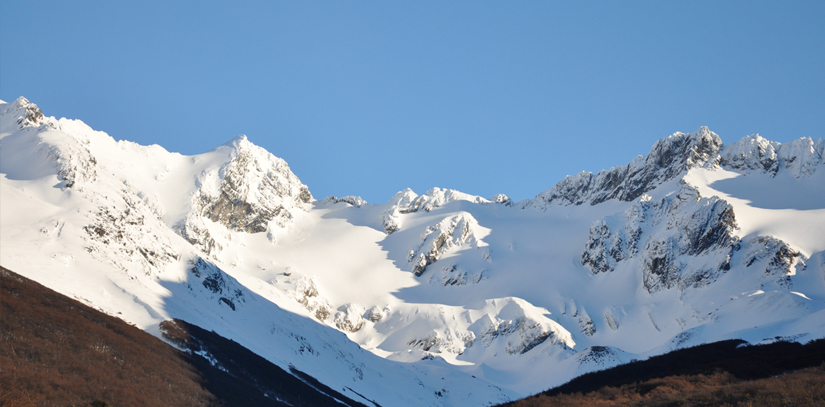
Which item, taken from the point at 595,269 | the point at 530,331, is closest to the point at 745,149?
Result: the point at 595,269

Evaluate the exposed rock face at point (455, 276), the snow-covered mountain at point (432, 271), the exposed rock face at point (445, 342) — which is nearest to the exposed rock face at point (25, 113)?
the snow-covered mountain at point (432, 271)

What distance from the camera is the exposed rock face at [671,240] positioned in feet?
472

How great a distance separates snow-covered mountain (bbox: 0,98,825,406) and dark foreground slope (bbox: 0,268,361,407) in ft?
22.6

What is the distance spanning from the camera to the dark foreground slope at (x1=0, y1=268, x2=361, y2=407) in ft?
101

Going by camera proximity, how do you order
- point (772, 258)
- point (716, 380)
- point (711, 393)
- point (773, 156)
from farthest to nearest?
point (773, 156), point (772, 258), point (716, 380), point (711, 393)

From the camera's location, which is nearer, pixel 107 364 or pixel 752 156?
pixel 107 364

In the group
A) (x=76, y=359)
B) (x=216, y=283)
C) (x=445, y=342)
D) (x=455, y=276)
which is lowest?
(x=76, y=359)

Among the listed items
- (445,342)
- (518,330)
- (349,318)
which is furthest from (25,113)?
(518,330)

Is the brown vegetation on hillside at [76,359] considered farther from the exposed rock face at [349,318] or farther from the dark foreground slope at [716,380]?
the exposed rock face at [349,318]

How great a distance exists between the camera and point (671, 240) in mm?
154250

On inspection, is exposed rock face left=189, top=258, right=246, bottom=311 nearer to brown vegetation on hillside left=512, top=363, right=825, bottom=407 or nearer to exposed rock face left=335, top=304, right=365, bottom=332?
brown vegetation on hillside left=512, top=363, right=825, bottom=407

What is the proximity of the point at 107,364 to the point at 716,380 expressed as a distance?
4280 cm

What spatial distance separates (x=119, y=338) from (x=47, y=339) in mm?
8005

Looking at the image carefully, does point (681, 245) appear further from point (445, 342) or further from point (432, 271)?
point (432, 271)
